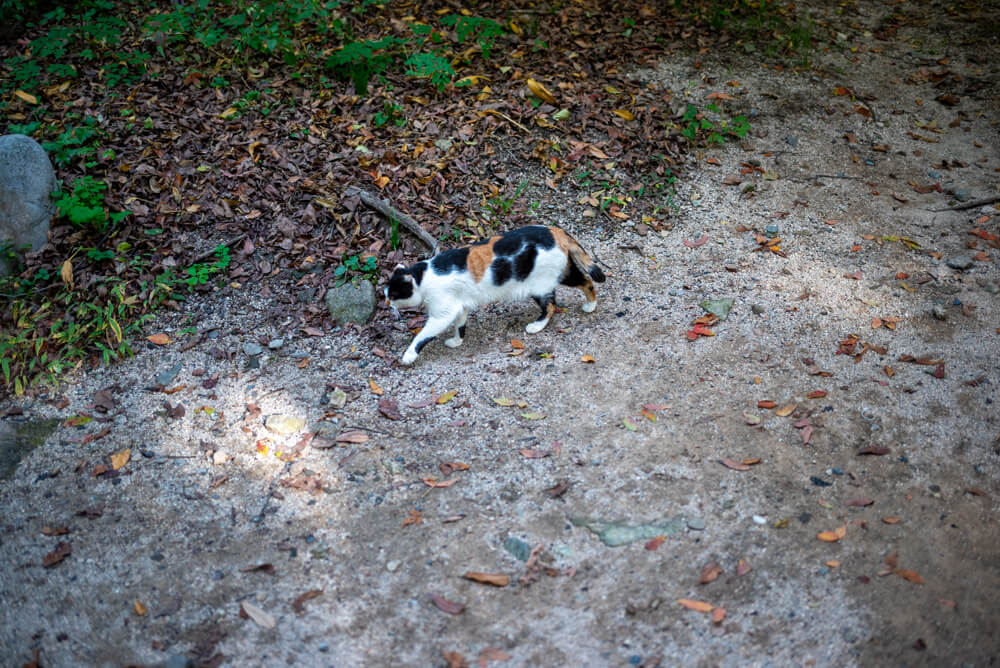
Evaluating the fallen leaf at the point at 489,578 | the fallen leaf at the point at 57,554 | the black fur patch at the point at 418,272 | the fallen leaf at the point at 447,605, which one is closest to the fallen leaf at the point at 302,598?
the fallen leaf at the point at 447,605

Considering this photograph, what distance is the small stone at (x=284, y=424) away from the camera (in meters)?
4.36

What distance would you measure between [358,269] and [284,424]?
1590 millimetres

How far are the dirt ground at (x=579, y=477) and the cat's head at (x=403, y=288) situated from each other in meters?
0.51

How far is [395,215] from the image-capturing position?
5.72m

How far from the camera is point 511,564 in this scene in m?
3.51

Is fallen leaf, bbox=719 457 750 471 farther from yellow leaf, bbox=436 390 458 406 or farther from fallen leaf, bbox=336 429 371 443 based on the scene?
fallen leaf, bbox=336 429 371 443

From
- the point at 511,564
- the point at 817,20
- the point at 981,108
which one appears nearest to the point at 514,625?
the point at 511,564

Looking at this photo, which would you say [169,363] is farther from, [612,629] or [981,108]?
[981,108]

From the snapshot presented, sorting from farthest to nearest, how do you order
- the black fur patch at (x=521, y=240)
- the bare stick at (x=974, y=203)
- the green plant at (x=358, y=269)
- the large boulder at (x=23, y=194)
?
the bare stick at (x=974, y=203) < the green plant at (x=358, y=269) < the large boulder at (x=23, y=194) < the black fur patch at (x=521, y=240)

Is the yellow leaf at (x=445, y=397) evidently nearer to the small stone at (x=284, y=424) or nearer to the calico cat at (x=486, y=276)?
the calico cat at (x=486, y=276)

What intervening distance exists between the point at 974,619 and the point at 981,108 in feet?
21.0

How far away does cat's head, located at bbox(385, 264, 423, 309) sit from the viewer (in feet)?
15.0

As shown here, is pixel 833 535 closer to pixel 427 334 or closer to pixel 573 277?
pixel 573 277

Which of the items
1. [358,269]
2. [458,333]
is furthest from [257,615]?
[358,269]
